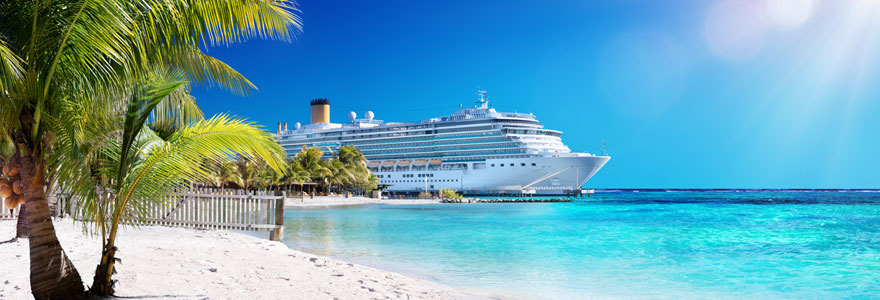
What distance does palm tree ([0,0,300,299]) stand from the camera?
3.69 metres

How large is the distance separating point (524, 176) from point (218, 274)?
64.4 metres

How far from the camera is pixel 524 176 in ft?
227

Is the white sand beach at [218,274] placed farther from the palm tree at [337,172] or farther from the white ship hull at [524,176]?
the white ship hull at [524,176]

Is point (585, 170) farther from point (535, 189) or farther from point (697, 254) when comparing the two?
point (697, 254)

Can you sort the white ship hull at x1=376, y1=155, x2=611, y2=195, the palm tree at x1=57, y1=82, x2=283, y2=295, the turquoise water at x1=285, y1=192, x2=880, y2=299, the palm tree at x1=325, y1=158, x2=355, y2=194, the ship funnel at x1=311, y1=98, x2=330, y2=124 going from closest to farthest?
the palm tree at x1=57, y1=82, x2=283, y2=295 < the turquoise water at x1=285, y1=192, x2=880, y2=299 < the palm tree at x1=325, y1=158, x2=355, y2=194 < the white ship hull at x1=376, y1=155, x2=611, y2=195 < the ship funnel at x1=311, y1=98, x2=330, y2=124

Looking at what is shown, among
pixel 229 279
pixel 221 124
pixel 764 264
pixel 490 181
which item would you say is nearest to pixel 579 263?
pixel 764 264

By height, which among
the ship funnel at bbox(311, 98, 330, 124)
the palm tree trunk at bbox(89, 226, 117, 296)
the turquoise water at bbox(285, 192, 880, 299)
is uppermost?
the ship funnel at bbox(311, 98, 330, 124)

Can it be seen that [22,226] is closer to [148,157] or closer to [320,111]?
[148,157]

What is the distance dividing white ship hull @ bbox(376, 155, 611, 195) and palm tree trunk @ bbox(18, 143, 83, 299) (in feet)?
214

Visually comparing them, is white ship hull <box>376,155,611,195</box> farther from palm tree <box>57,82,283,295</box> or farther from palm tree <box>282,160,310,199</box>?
palm tree <box>57,82,283,295</box>

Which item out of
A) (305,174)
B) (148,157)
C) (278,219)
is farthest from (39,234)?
(305,174)

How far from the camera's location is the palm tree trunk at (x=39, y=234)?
13.4 ft

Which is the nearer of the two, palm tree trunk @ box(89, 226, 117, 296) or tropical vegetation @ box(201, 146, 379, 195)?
palm tree trunk @ box(89, 226, 117, 296)

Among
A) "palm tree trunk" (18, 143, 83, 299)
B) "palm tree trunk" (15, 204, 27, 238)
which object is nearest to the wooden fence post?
"palm tree trunk" (15, 204, 27, 238)
